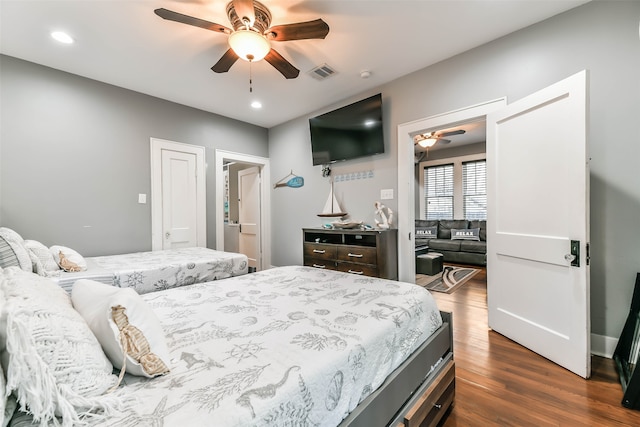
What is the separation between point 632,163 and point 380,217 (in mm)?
2090

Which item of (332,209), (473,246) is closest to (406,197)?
(332,209)

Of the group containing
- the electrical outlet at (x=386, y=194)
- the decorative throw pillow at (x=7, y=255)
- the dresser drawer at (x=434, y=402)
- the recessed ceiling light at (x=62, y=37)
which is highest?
the recessed ceiling light at (x=62, y=37)

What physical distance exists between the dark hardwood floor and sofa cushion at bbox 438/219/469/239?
413 centimetres

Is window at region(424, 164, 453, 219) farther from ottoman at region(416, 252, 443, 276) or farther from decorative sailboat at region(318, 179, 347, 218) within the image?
decorative sailboat at region(318, 179, 347, 218)

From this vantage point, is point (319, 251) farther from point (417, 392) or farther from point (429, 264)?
point (417, 392)

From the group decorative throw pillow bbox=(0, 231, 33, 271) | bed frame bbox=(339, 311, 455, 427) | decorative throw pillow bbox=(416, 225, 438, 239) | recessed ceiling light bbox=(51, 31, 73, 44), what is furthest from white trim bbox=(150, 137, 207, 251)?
decorative throw pillow bbox=(416, 225, 438, 239)

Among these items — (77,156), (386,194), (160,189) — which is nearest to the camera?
(77,156)

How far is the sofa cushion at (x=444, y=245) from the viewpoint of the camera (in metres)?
5.46

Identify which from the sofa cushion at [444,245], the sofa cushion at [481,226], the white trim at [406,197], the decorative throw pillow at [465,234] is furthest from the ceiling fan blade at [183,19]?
the sofa cushion at [481,226]

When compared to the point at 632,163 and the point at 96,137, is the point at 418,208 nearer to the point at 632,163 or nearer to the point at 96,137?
the point at 632,163

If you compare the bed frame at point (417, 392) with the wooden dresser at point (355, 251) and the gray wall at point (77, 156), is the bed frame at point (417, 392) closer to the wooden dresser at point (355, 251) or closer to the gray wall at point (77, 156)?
the wooden dresser at point (355, 251)

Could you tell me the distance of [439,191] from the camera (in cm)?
679

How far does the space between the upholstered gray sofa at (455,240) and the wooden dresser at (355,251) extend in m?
2.04

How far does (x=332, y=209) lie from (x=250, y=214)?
1.91m
